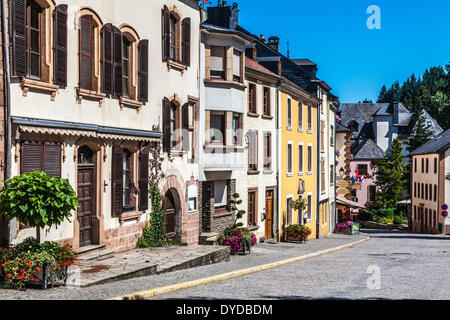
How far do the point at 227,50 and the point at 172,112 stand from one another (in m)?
4.36

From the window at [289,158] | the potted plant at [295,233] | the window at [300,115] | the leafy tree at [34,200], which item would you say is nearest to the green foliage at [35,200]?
the leafy tree at [34,200]

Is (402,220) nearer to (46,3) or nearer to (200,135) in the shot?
(200,135)

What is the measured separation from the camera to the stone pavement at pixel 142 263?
13.0m

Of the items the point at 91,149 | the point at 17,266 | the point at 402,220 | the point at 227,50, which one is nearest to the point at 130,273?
the point at 17,266

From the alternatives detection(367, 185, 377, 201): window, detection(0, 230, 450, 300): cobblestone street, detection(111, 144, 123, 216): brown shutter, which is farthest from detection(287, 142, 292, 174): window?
detection(367, 185, 377, 201): window

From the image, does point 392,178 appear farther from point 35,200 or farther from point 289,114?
point 35,200

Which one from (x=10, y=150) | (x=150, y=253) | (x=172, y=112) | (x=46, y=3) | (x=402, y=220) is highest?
(x=46, y=3)

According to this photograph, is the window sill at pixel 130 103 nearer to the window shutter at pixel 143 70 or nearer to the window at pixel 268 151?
the window shutter at pixel 143 70

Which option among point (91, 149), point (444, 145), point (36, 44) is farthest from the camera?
point (444, 145)

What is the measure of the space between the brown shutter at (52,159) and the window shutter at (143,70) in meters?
4.64

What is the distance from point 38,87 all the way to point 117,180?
14.4 feet

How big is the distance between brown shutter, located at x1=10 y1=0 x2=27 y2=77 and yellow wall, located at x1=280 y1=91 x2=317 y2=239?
20514mm

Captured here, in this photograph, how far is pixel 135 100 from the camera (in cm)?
1828

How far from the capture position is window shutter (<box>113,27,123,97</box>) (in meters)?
17.0
